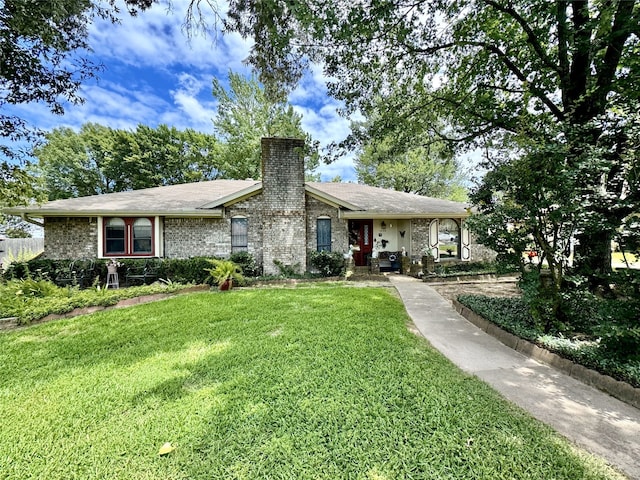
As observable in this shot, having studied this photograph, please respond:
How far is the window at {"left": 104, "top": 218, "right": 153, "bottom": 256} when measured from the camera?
1053cm

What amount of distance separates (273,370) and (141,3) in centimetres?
820

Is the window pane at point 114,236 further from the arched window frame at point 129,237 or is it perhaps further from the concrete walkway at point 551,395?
the concrete walkway at point 551,395

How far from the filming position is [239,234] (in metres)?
11.2

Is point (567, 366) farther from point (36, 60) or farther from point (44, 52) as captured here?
point (36, 60)

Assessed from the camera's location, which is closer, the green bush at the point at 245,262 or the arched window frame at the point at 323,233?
the green bush at the point at 245,262

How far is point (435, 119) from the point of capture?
921 cm

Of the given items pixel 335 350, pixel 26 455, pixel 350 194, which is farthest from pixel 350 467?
pixel 350 194

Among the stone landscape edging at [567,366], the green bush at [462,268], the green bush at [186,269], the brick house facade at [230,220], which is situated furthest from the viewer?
the green bush at [462,268]

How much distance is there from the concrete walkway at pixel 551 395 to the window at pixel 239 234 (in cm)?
782

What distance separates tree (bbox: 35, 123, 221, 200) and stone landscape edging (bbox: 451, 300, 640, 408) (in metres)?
23.7

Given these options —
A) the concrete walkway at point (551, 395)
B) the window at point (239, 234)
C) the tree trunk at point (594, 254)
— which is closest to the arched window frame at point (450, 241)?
the tree trunk at point (594, 254)

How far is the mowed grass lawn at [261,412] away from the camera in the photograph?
6.80 feet

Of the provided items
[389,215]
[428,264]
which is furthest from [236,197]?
[428,264]

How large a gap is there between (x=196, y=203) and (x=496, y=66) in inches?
445
